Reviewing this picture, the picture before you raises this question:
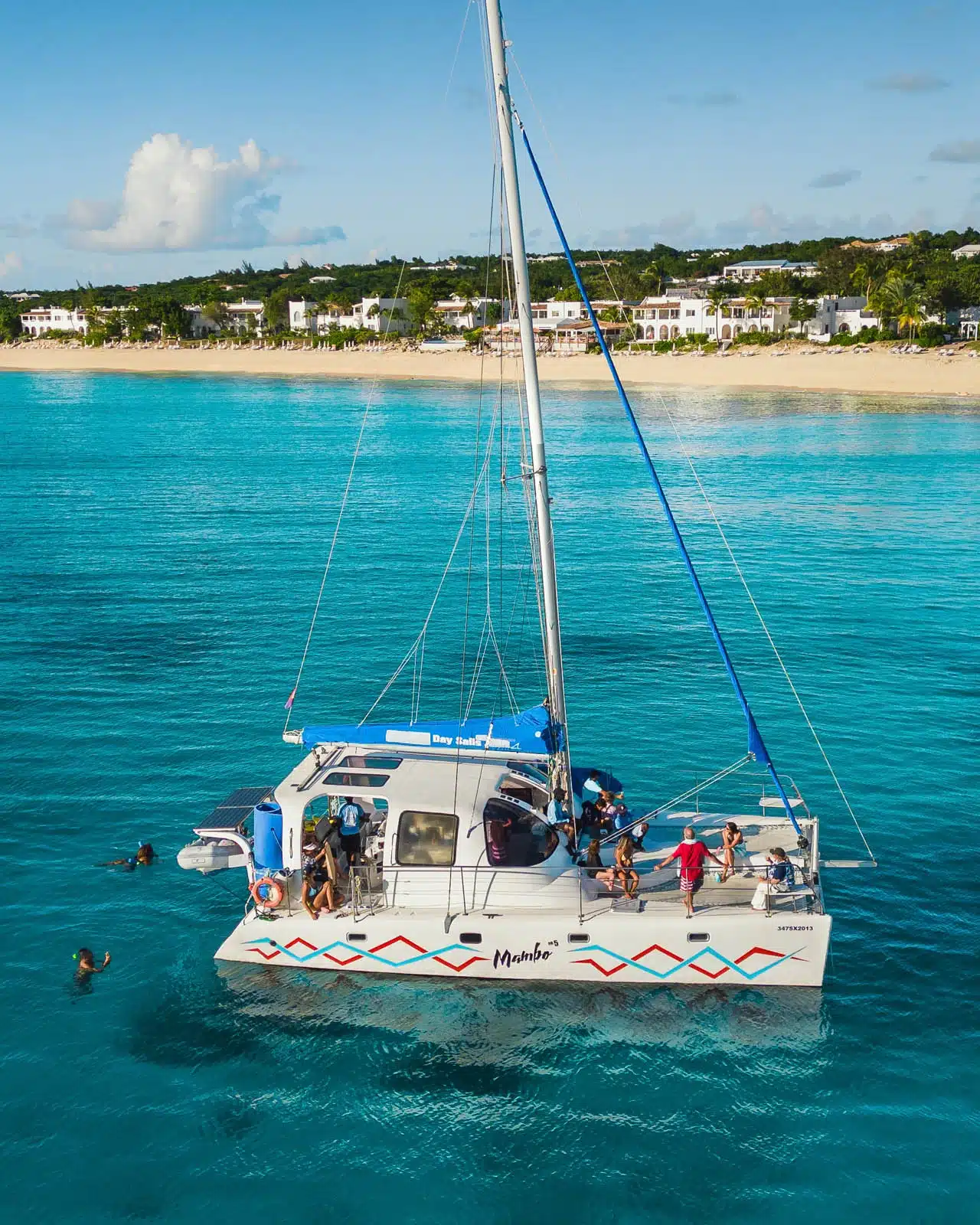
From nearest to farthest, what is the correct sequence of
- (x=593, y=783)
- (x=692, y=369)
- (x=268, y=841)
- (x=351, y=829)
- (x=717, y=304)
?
(x=268, y=841) → (x=351, y=829) → (x=593, y=783) → (x=692, y=369) → (x=717, y=304)

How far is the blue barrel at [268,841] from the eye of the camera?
18.9m

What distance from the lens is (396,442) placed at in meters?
93.1

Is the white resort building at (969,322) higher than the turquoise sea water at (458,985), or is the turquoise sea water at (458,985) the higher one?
the white resort building at (969,322)

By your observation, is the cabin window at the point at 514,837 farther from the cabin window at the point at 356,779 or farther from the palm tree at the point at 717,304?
the palm tree at the point at 717,304

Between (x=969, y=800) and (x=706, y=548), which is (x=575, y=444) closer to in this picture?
(x=706, y=548)

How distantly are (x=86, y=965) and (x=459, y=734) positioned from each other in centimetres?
694

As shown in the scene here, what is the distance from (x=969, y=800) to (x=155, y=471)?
6126cm

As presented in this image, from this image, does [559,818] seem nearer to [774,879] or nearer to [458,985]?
[458,985]

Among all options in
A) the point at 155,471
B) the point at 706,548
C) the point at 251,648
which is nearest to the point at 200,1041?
the point at 251,648

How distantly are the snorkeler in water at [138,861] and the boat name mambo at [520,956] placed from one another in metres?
7.75

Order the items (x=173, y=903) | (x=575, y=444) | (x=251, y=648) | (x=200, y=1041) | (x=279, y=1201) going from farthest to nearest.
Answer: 1. (x=575, y=444)
2. (x=251, y=648)
3. (x=173, y=903)
4. (x=200, y=1041)
5. (x=279, y=1201)

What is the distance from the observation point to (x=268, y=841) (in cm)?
1888

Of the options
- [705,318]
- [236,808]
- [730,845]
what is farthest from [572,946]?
[705,318]

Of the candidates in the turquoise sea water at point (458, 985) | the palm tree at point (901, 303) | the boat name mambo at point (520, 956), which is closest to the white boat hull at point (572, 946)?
the boat name mambo at point (520, 956)
